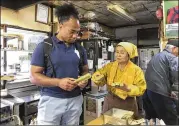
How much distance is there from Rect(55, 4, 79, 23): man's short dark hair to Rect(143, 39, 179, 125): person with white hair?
340 mm

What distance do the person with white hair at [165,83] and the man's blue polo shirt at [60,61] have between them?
0.31 m

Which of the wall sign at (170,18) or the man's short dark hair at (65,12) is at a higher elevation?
the man's short dark hair at (65,12)

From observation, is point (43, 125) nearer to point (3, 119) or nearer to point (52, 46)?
point (3, 119)

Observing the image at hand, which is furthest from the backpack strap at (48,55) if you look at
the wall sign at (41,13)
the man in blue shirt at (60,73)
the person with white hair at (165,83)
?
the person with white hair at (165,83)

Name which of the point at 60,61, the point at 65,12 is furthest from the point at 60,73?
the point at 65,12

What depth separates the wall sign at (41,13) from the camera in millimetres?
514

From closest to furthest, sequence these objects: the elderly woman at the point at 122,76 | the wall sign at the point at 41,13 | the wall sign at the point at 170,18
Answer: the wall sign at the point at 170,18, the wall sign at the point at 41,13, the elderly woman at the point at 122,76

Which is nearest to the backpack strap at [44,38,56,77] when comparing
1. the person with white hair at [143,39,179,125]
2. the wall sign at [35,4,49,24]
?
the wall sign at [35,4,49,24]

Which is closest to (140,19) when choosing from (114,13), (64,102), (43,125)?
(114,13)

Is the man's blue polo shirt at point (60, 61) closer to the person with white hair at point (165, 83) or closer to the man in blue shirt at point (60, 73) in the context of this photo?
the man in blue shirt at point (60, 73)

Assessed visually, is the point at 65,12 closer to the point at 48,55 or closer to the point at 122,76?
the point at 48,55

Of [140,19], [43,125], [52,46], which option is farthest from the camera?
[140,19]

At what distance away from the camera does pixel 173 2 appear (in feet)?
1.26

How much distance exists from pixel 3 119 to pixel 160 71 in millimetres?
407
